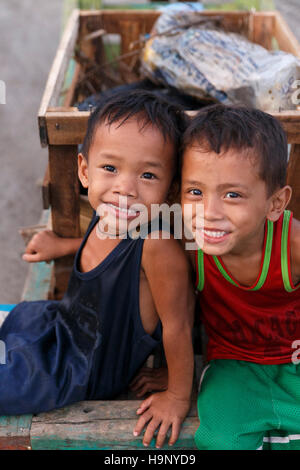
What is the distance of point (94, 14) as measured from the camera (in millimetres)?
3100

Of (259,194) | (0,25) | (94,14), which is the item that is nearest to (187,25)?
(94,14)

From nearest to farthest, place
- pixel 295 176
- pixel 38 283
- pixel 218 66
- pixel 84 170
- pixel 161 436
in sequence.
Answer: pixel 161 436 < pixel 84 170 < pixel 295 176 < pixel 218 66 < pixel 38 283

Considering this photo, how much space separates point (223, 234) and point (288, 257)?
28 cm

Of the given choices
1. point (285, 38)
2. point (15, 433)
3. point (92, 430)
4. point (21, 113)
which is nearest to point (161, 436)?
point (92, 430)

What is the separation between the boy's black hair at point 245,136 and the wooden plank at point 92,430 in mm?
805

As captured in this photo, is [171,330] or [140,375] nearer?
[171,330]

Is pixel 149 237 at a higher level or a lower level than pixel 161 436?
higher

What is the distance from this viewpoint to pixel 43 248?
206cm

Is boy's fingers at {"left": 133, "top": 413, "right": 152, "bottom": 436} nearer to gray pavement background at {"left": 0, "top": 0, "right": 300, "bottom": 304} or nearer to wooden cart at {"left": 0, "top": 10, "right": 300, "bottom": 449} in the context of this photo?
wooden cart at {"left": 0, "top": 10, "right": 300, "bottom": 449}

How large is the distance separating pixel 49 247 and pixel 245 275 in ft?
2.75

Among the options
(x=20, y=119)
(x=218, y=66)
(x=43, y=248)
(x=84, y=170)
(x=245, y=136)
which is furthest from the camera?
(x=20, y=119)

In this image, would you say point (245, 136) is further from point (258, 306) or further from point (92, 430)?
point (92, 430)

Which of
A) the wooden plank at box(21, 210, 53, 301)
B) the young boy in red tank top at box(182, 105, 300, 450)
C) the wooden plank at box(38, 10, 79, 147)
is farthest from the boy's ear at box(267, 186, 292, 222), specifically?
the wooden plank at box(21, 210, 53, 301)
